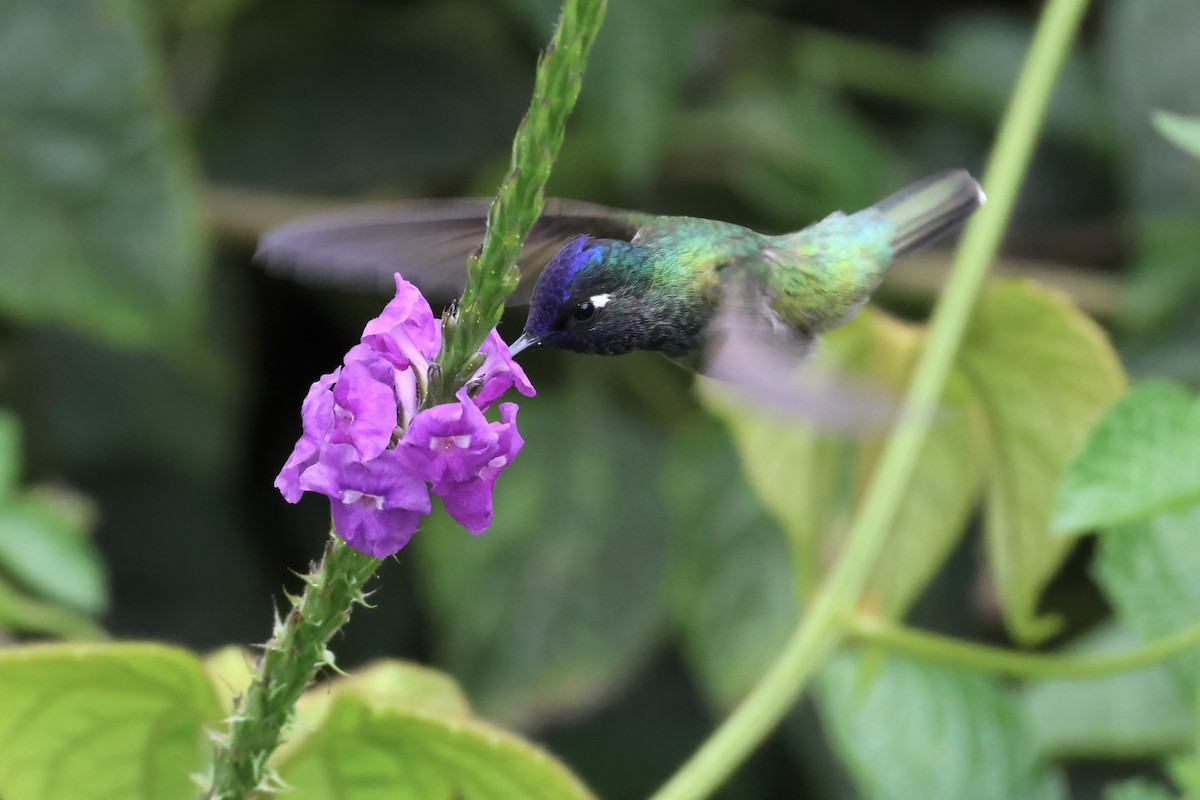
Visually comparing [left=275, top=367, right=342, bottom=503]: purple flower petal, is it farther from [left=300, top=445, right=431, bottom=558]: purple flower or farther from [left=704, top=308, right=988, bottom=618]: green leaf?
[left=704, top=308, right=988, bottom=618]: green leaf

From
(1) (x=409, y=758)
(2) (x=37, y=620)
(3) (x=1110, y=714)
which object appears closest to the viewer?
(1) (x=409, y=758)

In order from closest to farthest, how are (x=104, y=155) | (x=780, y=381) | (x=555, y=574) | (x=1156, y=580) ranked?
(x=780, y=381) → (x=1156, y=580) → (x=104, y=155) → (x=555, y=574)

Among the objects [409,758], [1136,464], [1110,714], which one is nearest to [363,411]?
[409,758]

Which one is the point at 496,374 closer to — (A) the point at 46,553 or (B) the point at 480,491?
(B) the point at 480,491


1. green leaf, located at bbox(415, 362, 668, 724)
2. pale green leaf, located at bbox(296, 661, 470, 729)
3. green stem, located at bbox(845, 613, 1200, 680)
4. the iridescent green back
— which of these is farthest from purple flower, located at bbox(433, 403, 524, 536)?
green leaf, located at bbox(415, 362, 668, 724)

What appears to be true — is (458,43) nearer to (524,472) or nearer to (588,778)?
(524,472)

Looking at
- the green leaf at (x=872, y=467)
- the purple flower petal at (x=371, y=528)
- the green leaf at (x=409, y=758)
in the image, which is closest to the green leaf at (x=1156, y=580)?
the green leaf at (x=872, y=467)
